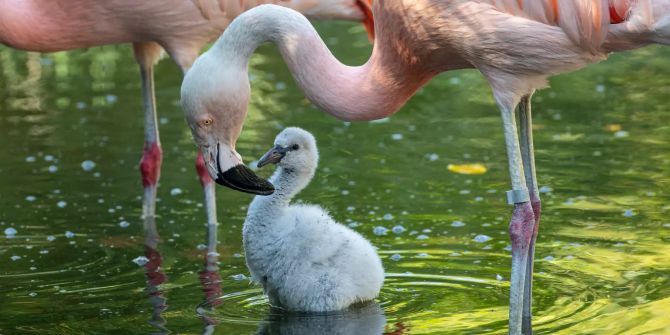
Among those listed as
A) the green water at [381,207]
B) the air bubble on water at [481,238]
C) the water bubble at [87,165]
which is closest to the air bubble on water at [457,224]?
the green water at [381,207]

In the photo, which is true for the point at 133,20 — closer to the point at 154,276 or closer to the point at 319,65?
the point at 154,276

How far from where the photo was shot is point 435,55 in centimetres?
578

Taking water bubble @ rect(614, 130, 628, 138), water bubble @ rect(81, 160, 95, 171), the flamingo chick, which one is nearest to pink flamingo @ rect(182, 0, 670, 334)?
the flamingo chick

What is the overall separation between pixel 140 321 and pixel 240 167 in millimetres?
971

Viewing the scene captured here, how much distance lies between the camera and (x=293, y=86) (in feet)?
39.3

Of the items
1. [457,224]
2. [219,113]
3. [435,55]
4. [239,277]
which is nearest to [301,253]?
[239,277]

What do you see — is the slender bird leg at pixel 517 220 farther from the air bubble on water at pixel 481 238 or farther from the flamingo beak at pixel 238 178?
the air bubble on water at pixel 481 238

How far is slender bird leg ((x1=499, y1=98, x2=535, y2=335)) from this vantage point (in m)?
5.62

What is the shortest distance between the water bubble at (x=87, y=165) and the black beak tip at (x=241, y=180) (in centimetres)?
380

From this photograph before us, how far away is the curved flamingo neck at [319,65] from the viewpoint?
564cm

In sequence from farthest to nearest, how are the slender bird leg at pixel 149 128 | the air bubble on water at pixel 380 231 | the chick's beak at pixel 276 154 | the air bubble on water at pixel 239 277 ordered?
the slender bird leg at pixel 149 128 → the air bubble on water at pixel 380 231 → the air bubble on water at pixel 239 277 → the chick's beak at pixel 276 154

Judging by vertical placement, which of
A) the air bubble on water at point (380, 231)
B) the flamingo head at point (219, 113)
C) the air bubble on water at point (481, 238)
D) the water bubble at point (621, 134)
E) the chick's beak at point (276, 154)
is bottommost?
the air bubble on water at point (380, 231)

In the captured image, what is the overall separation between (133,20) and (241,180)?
2057mm


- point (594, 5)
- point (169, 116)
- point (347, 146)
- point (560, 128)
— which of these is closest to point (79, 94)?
point (169, 116)
